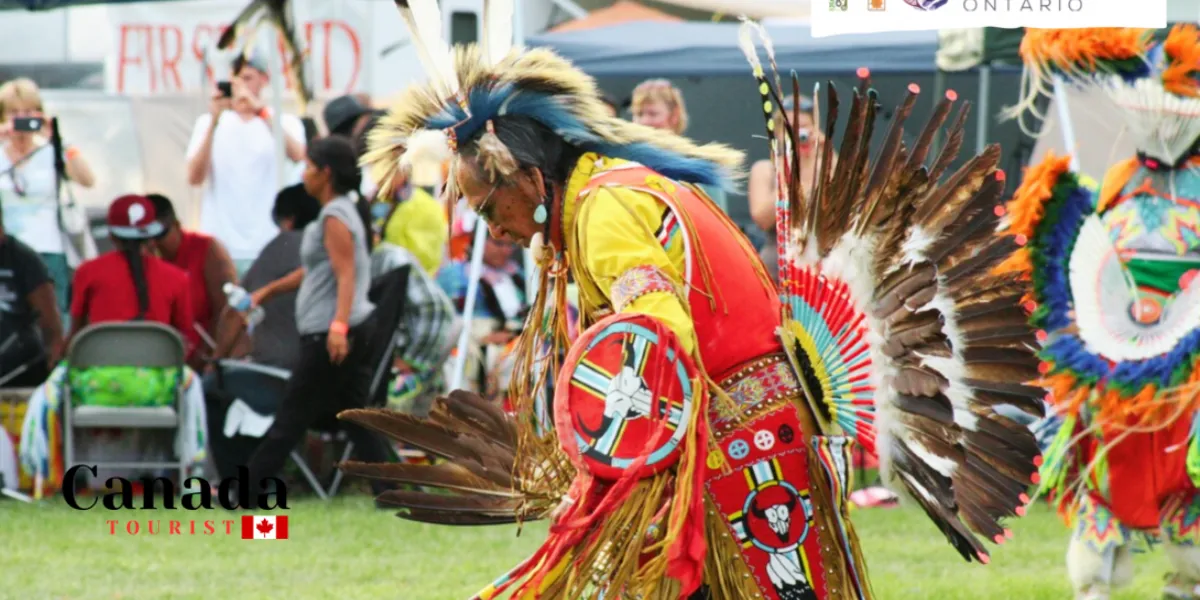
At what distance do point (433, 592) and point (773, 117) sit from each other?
2732 mm

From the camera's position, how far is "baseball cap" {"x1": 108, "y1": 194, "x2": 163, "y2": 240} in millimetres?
7629

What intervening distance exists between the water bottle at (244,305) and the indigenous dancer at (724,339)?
4.41m

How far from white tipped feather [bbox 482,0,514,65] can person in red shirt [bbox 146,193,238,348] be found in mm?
5065

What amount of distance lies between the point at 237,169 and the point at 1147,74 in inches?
177

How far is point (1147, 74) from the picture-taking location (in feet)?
17.9

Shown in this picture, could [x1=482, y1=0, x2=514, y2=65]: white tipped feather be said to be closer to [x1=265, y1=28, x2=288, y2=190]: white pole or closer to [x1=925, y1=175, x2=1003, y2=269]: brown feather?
[x1=925, y1=175, x2=1003, y2=269]: brown feather

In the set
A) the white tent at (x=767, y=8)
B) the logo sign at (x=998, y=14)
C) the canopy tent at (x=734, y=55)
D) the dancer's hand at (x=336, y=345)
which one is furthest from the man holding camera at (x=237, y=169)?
the logo sign at (x=998, y=14)

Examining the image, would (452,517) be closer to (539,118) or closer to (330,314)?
(539,118)

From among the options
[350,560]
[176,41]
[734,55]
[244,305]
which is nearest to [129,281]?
[244,305]

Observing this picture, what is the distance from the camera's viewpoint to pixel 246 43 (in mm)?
8422

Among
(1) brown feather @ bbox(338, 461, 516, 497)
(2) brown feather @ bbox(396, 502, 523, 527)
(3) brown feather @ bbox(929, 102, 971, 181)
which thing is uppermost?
(3) brown feather @ bbox(929, 102, 971, 181)

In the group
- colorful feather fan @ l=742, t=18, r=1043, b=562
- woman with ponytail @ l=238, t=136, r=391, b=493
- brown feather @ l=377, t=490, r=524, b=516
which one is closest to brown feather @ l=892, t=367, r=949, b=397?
colorful feather fan @ l=742, t=18, r=1043, b=562

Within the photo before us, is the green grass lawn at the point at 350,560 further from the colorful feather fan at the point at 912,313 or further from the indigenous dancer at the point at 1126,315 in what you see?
the colorful feather fan at the point at 912,313

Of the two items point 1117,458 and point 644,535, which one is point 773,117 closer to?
point 644,535
